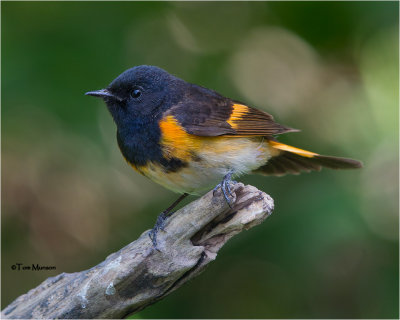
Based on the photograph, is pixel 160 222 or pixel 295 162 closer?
pixel 160 222

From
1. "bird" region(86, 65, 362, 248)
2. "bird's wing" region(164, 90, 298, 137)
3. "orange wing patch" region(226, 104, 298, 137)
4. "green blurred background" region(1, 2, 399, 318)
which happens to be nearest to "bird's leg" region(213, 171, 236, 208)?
"bird" region(86, 65, 362, 248)

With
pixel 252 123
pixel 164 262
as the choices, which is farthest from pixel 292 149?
pixel 164 262

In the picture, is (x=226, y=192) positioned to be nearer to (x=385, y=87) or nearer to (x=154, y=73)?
(x=154, y=73)

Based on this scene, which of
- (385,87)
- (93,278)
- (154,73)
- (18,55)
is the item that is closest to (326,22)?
(385,87)

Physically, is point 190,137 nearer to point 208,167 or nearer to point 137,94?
point 208,167

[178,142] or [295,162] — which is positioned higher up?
[178,142]

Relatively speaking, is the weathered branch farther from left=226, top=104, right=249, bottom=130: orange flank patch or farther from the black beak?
the black beak

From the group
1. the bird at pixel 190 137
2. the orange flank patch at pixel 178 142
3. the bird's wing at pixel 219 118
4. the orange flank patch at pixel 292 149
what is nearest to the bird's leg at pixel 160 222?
the bird at pixel 190 137

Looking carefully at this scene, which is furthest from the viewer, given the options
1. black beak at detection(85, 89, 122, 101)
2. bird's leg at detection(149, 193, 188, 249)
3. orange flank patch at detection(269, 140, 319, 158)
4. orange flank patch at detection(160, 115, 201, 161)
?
orange flank patch at detection(269, 140, 319, 158)
